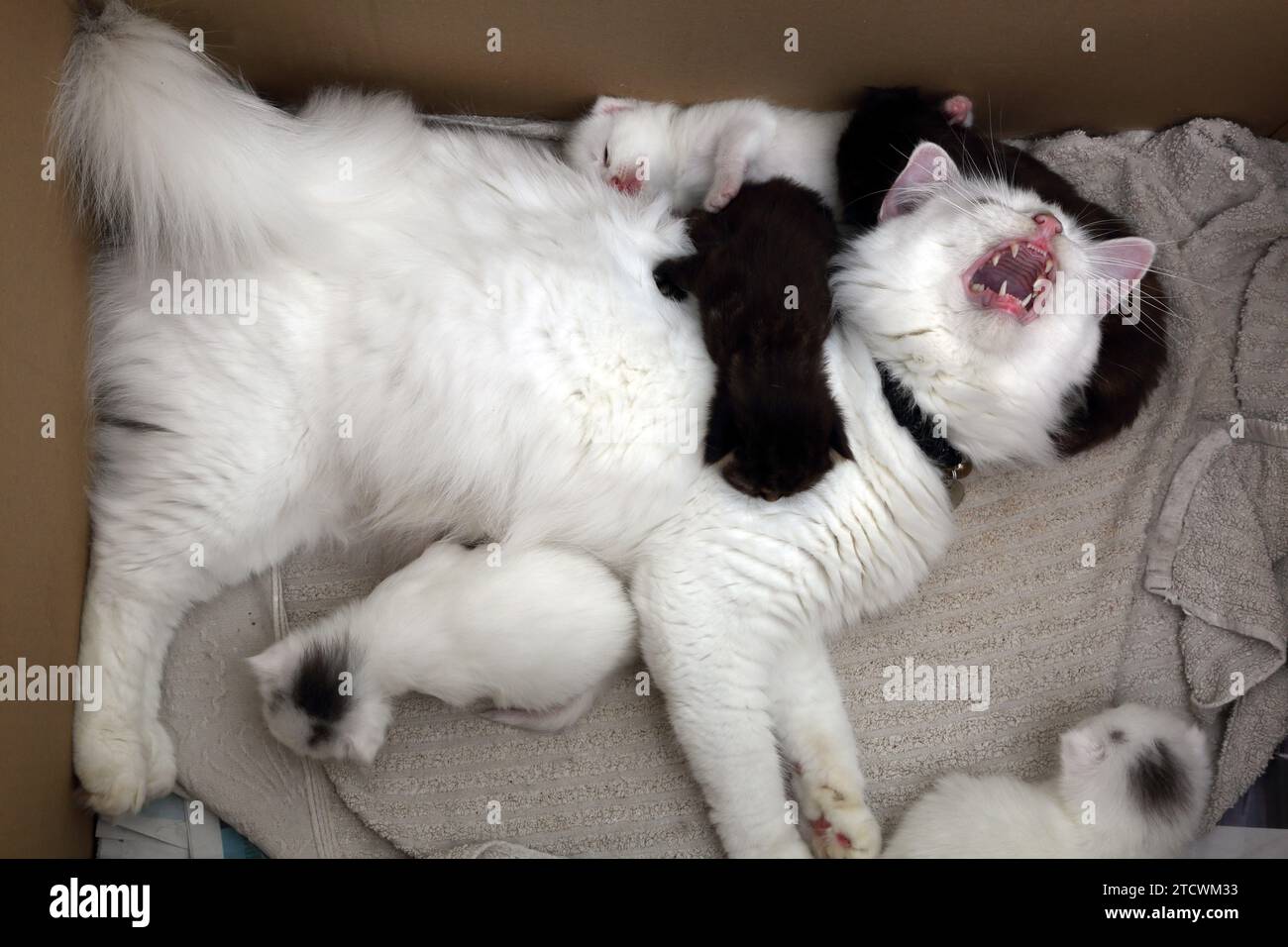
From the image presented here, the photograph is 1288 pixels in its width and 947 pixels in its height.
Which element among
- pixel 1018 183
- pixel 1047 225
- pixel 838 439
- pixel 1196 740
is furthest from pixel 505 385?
pixel 1196 740

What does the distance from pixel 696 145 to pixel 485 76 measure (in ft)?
1.66

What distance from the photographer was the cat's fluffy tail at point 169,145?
1619 millimetres

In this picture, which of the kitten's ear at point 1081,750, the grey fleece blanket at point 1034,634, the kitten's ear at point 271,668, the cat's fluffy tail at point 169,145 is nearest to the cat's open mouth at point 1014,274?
the grey fleece blanket at point 1034,634

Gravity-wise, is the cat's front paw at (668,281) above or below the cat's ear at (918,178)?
below

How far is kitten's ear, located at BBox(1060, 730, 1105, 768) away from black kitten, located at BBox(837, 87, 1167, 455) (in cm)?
56

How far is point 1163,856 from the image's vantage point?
1743 mm

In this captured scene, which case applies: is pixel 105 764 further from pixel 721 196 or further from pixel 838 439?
pixel 721 196

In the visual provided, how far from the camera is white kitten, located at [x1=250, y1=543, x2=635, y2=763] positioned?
1715mm

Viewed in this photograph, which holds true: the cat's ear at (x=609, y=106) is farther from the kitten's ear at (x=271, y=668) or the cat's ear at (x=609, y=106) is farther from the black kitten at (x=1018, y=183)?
the kitten's ear at (x=271, y=668)

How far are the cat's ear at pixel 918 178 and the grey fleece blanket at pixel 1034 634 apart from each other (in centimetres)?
75

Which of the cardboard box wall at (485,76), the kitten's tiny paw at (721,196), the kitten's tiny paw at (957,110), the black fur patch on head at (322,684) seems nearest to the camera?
the cardboard box wall at (485,76)

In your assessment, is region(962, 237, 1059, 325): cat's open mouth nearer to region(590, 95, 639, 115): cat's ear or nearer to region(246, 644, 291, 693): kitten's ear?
region(590, 95, 639, 115): cat's ear

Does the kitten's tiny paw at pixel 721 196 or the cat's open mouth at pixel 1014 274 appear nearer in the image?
the cat's open mouth at pixel 1014 274
